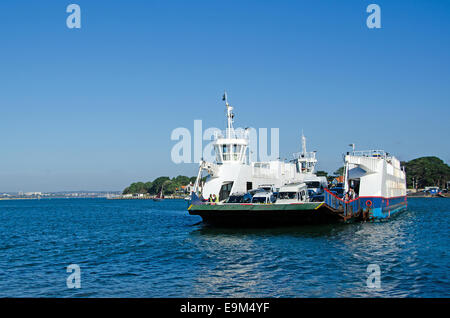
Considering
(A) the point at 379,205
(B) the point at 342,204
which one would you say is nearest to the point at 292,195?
(B) the point at 342,204

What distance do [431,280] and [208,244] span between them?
13886 mm

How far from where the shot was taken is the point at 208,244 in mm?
25766

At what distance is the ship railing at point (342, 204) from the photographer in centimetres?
3186

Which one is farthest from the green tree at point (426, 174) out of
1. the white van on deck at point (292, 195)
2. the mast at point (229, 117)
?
the white van on deck at point (292, 195)

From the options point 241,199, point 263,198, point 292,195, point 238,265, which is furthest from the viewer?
point 241,199

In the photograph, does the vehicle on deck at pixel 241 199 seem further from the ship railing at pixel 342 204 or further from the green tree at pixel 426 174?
the green tree at pixel 426 174

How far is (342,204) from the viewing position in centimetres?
3469

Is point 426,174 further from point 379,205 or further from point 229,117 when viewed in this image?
point 229,117

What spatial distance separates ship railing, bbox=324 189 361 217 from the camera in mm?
31859

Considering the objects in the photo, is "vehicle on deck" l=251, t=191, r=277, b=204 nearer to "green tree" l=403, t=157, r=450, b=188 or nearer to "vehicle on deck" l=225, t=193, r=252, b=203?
"vehicle on deck" l=225, t=193, r=252, b=203

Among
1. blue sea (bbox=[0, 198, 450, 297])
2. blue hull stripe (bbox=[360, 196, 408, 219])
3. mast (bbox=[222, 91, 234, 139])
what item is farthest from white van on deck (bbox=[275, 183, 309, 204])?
mast (bbox=[222, 91, 234, 139])
